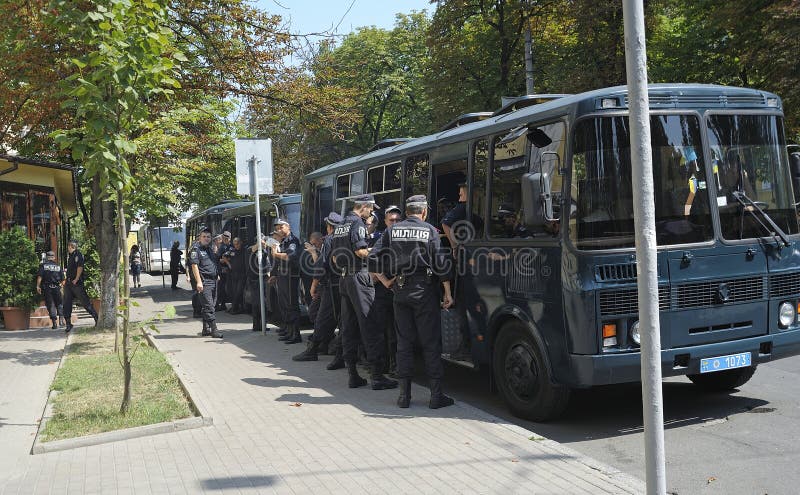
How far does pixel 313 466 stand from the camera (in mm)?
5562

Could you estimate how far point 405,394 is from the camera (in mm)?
7379

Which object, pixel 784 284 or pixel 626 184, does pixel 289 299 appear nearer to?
pixel 626 184

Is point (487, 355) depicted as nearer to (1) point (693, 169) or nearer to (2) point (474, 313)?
(2) point (474, 313)

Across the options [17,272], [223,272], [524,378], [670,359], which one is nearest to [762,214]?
[670,359]

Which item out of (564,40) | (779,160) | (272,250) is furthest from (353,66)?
(779,160)

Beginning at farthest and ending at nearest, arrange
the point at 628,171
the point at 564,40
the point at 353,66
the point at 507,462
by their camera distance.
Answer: the point at 353,66
the point at 564,40
the point at 628,171
the point at 507,462

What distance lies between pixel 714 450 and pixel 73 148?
6.08 meters

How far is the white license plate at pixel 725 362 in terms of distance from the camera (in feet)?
20.3

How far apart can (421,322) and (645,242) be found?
12.1ft

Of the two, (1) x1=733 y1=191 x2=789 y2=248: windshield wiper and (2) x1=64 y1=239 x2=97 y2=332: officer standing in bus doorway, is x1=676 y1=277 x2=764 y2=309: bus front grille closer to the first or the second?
(1) x1=733 y1=191 x2=789 y2=248: windshield wiper

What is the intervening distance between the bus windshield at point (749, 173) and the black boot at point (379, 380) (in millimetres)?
3839

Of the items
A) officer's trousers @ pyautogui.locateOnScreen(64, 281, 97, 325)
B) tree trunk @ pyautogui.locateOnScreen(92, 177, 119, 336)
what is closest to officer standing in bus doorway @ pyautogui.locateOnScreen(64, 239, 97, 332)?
officer's trousers @ pyautogui.locateOnScreen(64, 281, 97, 325)

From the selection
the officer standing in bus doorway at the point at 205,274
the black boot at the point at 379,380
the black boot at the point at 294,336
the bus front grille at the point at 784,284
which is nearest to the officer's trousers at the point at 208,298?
the officer standing in bus doorway at the point at 205,274

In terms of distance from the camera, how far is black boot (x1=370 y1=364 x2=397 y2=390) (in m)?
8.29
